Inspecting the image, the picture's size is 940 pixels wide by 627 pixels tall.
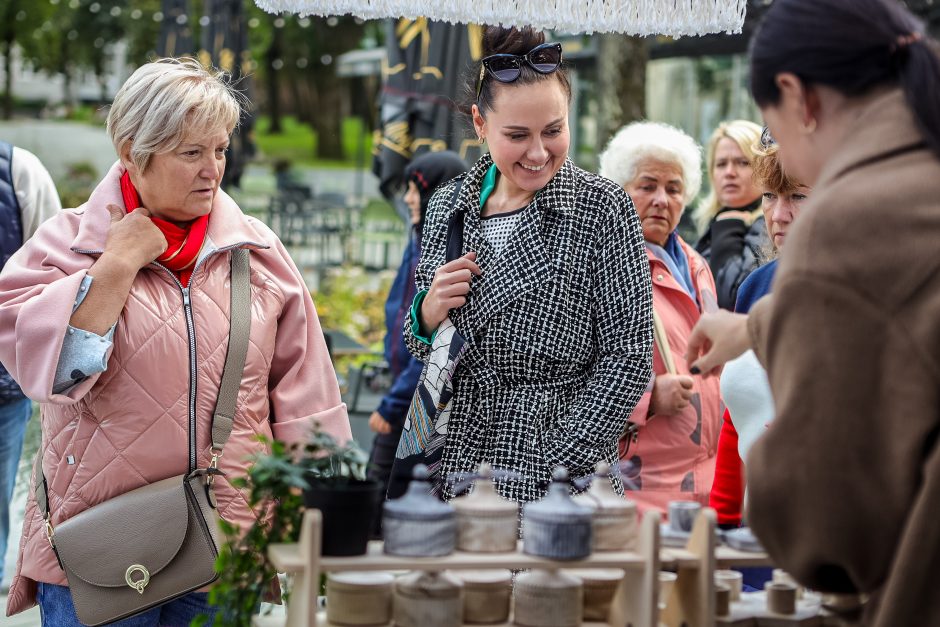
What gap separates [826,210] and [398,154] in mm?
4225

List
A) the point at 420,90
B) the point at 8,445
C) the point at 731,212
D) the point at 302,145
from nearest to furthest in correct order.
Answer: the point at 8,445
the point at 731,212
the point at 420,90
the point at 302,145

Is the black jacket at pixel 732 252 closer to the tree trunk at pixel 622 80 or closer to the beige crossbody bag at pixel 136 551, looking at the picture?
the beige crossbody bag at pixel 136 551

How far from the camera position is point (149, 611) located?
8.36ft

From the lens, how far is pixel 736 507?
2.88 meters

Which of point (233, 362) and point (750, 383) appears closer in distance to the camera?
point (233, 362)

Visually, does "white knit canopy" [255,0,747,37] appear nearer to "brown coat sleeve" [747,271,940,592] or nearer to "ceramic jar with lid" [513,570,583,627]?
"brown coat sleeve" [747,271,940,592]

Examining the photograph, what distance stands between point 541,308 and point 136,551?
3.46 feet

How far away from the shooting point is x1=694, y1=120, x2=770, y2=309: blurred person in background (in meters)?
Answer: 4.32

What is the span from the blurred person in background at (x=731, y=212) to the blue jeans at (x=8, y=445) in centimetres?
266

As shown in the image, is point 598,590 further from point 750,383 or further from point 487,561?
point 750,383

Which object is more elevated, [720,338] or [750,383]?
[720,338]

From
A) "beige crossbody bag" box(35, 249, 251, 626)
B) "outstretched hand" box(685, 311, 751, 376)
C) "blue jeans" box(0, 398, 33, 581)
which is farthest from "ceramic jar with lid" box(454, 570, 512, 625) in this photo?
"blue jeans" box(0, 398, 33, 581)

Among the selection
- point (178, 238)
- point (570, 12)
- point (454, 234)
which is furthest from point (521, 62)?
point (178, 238)

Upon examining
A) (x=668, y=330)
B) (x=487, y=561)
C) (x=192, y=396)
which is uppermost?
(x=668, y=330)
